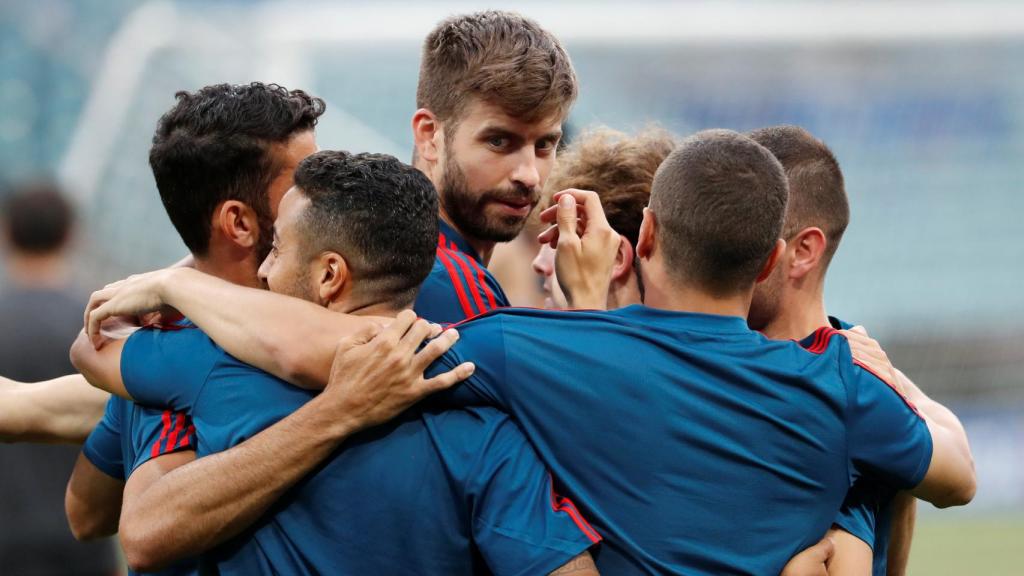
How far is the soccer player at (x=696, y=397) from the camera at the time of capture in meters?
2.43

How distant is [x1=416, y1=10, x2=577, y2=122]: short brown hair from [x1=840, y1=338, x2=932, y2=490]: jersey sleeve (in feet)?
3.55

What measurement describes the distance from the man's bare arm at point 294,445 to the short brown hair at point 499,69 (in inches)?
37.7

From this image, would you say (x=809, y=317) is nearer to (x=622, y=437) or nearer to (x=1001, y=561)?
(x=622, y=437)

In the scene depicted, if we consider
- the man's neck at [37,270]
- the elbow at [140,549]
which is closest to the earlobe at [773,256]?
the elbow at [140,549]

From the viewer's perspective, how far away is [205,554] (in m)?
2.54

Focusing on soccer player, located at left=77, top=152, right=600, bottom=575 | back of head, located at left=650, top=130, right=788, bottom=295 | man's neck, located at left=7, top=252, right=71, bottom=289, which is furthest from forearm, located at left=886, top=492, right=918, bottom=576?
man's neck, located at left=7, top=252, right=71, bottom=289

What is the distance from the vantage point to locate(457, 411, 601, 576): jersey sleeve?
232cm

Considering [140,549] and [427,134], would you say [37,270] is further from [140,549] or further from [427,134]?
[140,549]

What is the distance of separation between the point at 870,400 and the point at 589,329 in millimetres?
603

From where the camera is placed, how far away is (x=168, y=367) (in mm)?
2557

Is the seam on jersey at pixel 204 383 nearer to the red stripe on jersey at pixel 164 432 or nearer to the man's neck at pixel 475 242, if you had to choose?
the red stripe on jersey at pixel 164 432

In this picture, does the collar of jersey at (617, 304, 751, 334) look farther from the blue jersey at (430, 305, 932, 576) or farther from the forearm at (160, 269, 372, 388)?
the forearm at (160, 269, 372, 388)

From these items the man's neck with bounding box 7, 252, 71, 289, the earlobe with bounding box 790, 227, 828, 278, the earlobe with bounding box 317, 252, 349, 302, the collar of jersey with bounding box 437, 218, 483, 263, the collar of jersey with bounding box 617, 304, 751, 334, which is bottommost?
the man's neck with bounding box 7, 252, 71, 289

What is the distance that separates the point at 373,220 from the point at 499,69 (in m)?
0.90
